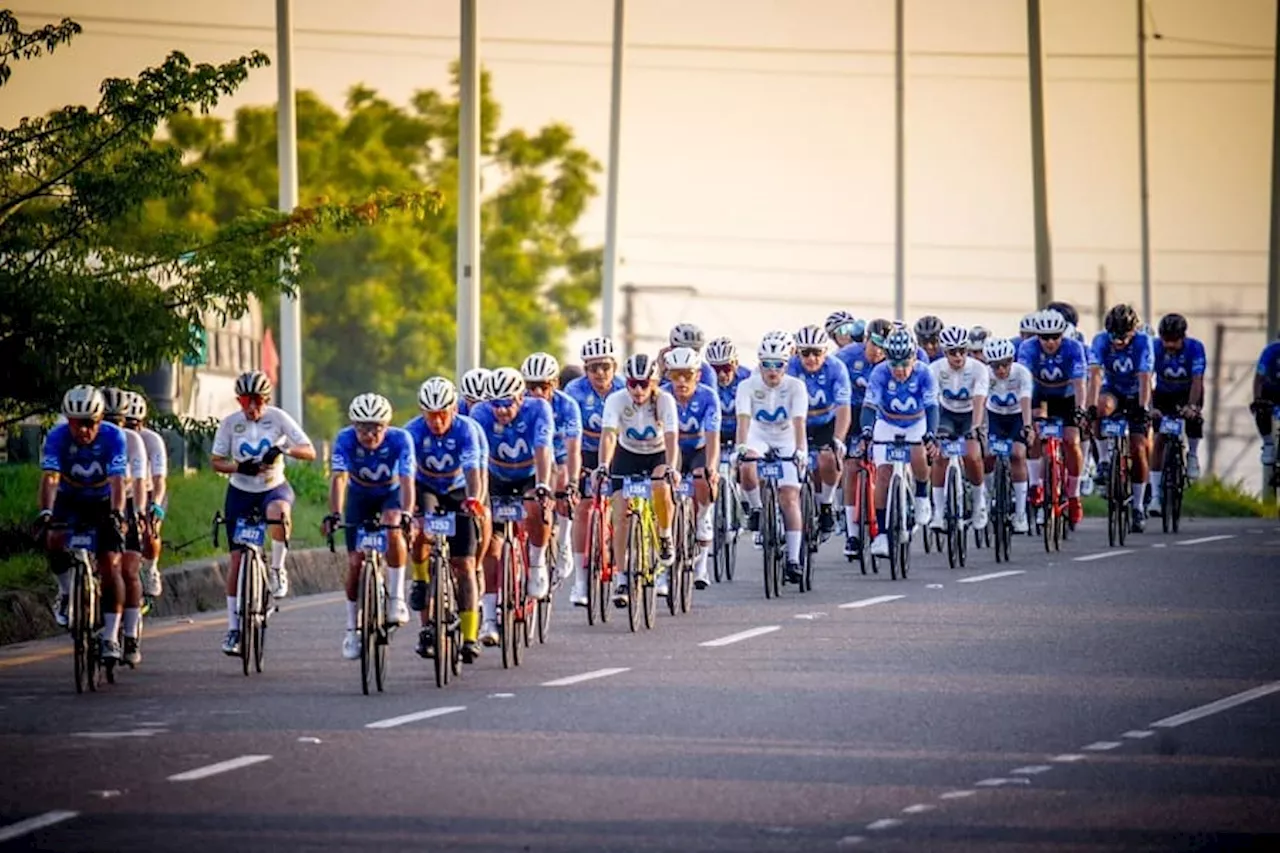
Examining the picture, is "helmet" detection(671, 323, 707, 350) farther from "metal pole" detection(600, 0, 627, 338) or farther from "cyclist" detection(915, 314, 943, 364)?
"metal pole" detection(600, 0, 627, 338)

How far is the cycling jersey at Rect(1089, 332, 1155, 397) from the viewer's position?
30.5 m

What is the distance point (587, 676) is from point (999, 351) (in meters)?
11.6

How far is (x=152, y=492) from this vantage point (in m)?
21.7

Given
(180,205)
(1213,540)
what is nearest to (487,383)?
(1213,540)

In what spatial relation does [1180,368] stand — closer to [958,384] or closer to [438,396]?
[958,384]

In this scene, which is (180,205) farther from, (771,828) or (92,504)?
(771,828)

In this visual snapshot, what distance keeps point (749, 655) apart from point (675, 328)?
→ 7202 millimetres

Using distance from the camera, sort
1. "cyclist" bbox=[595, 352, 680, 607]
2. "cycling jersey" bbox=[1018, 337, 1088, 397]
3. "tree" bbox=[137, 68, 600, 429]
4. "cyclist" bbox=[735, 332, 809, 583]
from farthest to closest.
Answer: "tree" bbox=[137, 68, 600, 429], "cycling jersey" bbox=[1018, 337, 1088, 397], "cyclist" bbox=[735, 332, 809, 583], "cyclist" bbox=[595, 352, 680, 607]

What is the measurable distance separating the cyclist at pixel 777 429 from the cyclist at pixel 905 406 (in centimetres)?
185

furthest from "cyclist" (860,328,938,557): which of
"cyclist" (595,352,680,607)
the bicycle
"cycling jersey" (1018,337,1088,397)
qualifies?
the bicycle

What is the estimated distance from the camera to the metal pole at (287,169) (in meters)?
38.0

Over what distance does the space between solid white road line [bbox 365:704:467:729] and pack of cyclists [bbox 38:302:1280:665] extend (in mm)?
1249

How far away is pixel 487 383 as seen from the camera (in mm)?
20984

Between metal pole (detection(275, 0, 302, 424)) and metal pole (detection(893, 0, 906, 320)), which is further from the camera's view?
metal pole (detection(893, 0, 906, 320))
